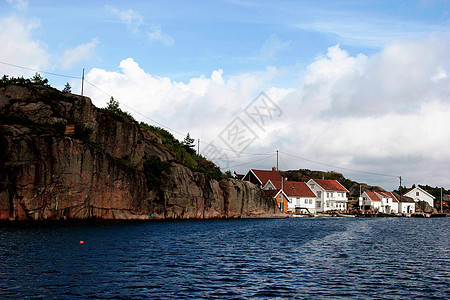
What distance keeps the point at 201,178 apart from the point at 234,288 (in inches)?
2603

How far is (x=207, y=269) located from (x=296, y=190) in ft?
344

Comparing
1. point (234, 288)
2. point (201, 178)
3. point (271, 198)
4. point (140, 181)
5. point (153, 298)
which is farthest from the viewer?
point (271, 198)

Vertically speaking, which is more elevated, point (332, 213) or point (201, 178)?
point (201, 178)

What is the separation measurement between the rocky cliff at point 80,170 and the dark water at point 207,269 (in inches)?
366

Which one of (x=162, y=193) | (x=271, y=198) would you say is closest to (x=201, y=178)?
(x=162, y=193)

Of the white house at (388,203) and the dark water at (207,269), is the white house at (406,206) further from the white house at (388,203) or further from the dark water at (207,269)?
the dark water at (207,269)

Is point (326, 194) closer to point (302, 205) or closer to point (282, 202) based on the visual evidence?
point (302, 205)

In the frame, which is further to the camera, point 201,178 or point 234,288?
point 201,178

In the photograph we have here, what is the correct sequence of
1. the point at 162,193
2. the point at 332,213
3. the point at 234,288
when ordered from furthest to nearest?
the point at 332,213, the point at 162,193, the point at 234,288

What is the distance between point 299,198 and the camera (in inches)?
5094

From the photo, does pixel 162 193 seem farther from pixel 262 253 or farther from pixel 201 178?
pixel 262 253

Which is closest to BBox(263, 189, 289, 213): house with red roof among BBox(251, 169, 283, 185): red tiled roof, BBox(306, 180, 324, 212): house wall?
BBox(251, 169, 283, 185): red tiled roof

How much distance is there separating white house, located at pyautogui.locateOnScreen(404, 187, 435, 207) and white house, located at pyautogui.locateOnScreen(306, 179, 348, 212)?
158 ft

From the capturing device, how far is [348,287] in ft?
77.7
